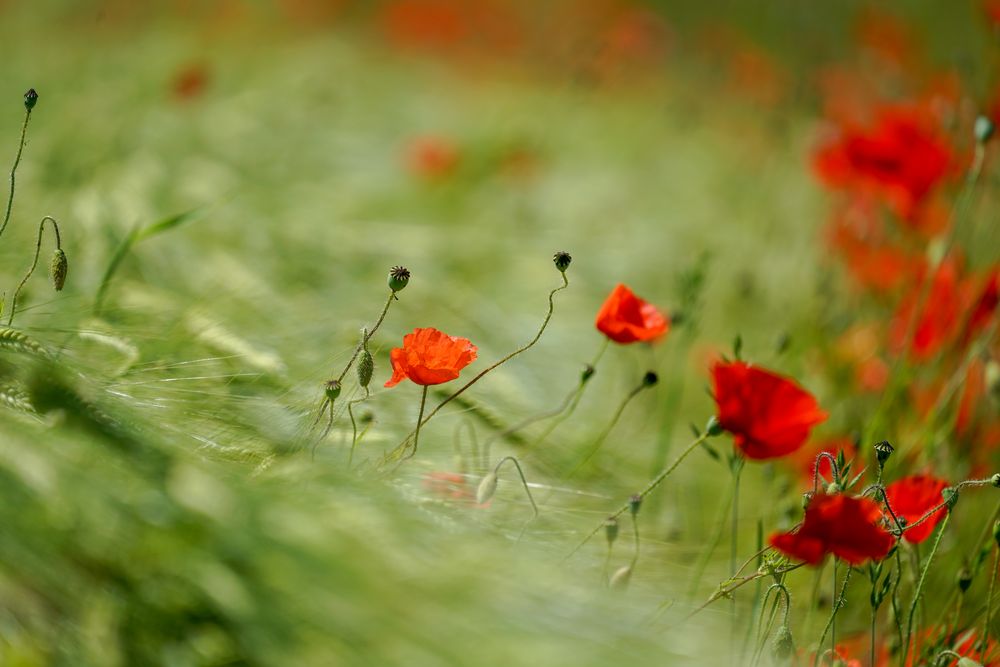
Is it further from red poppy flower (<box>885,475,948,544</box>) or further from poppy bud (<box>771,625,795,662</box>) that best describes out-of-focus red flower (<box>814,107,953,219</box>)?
poppy bud (<box>771,625,795,662</box>)

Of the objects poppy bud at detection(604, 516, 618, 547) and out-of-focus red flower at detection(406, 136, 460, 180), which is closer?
poppy bud at detection(604, 516, 618, 547)

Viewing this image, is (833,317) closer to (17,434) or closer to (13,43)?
(17,434)

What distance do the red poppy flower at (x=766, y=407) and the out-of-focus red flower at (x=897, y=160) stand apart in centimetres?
87

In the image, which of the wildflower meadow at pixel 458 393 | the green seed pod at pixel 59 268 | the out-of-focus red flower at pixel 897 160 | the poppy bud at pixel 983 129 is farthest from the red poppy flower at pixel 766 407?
the out-of-focus red flower at pixel 897 160

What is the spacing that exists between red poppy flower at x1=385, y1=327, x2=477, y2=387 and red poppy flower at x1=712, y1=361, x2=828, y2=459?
0.25 m

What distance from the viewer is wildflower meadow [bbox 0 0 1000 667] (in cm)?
88

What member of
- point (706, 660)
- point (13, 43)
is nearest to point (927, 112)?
point (706, 660)

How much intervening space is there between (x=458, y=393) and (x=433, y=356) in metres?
0.08

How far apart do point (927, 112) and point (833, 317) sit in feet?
1.69

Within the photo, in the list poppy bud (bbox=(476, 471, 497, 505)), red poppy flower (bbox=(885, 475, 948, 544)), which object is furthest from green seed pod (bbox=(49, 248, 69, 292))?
red poppy flower (bbox=(885, 475, 948, 544))

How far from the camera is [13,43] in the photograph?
240cm

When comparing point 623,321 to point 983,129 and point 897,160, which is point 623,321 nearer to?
point 983,129

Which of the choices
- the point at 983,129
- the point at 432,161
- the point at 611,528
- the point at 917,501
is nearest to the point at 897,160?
the point at 983,129

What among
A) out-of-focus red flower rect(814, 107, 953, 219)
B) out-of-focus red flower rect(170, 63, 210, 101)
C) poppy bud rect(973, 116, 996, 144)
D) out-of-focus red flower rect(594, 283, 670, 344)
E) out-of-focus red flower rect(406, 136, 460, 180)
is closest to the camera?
out-of-focus red flower rect(594, 283, 670, 344)
